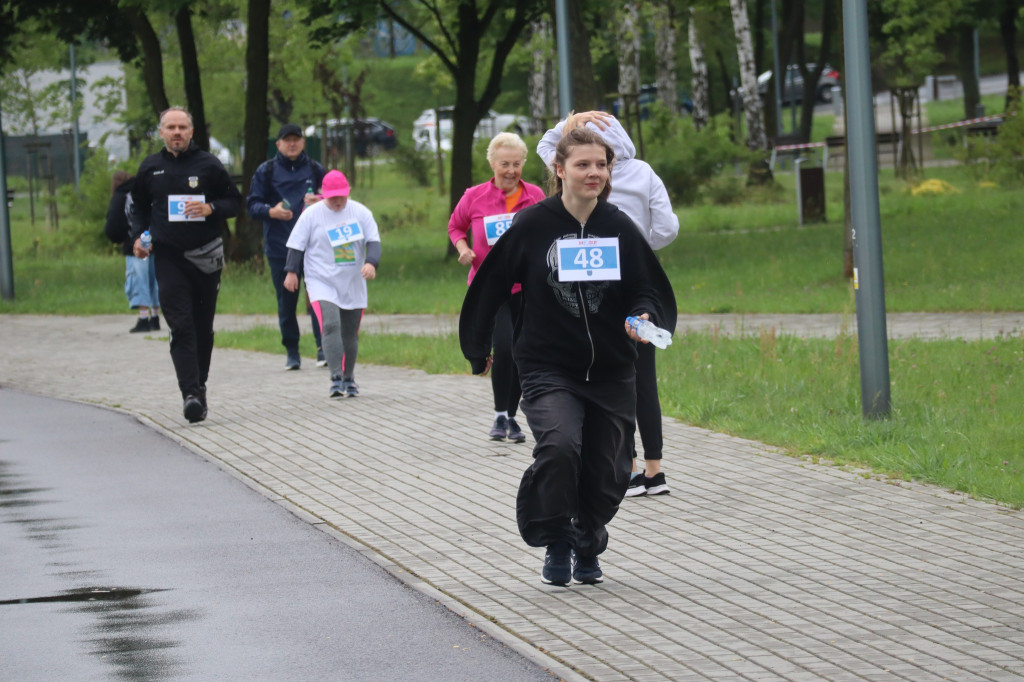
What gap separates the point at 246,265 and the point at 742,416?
15810mm

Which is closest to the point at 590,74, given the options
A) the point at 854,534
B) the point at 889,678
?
the point at 854,534

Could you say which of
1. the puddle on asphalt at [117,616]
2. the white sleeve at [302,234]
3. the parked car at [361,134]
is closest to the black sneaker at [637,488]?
the puddle on asphalt at [117,616]

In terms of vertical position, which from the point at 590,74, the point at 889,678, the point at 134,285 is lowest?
the point at 889,678

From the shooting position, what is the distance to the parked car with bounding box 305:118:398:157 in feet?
147

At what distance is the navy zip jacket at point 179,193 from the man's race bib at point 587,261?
17.9 ft

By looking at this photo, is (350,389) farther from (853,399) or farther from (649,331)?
(649,331)

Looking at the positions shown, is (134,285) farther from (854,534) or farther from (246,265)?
(854,534)

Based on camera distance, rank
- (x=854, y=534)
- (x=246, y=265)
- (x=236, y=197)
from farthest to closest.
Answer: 1. (x=246, y=265)
2. (x=236, y=197)
3. (x=854, y=534)

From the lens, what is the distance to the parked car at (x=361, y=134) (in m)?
44.7

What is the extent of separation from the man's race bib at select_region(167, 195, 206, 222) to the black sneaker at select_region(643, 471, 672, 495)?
169 inches

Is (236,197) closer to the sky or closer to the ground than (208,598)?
closer to the sky

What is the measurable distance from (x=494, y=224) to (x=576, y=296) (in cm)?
350

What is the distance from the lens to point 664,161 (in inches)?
1377

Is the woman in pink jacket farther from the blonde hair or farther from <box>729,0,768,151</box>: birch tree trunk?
<box>729,0,768,151</box>: birch tree trunk
